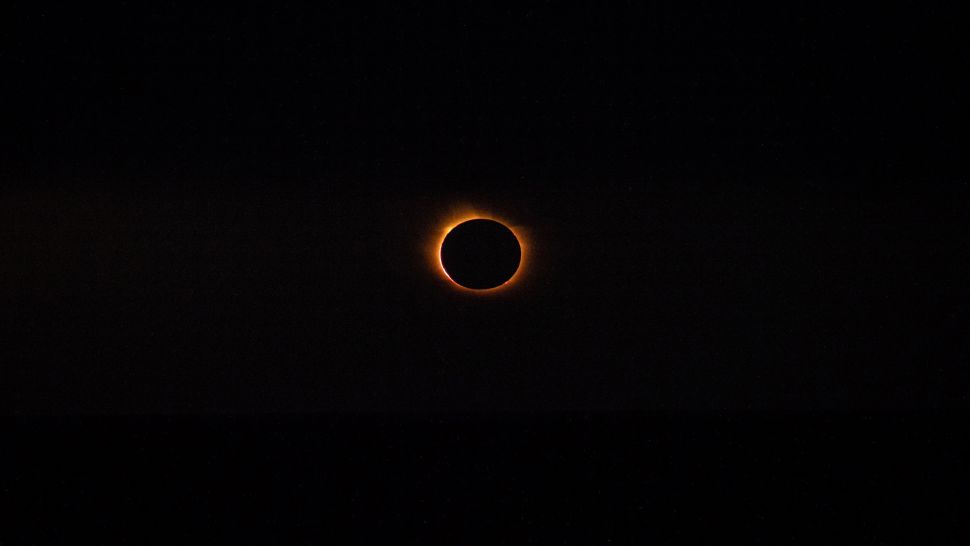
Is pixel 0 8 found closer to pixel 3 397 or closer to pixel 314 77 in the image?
pixel 314 77

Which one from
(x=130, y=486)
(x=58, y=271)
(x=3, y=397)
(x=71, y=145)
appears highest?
(x=71, y=145)

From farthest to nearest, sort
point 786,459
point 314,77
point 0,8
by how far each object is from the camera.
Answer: point 786,459 < point 314,77 < point 0,8

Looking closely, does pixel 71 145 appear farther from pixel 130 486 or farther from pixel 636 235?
pixel 636 235

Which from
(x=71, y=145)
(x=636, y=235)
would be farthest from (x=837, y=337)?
(x=71, y=145)

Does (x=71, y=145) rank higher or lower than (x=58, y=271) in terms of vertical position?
higher

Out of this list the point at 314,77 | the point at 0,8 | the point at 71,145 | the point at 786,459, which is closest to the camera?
the point at 0,8

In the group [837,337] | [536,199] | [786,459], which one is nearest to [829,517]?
[786,459]

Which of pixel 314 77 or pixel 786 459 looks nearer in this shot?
pixel 314 77
